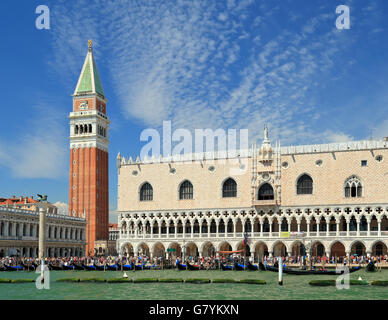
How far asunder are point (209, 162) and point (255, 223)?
7.84m

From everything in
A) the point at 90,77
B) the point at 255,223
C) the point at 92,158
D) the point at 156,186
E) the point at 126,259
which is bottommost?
the point at 126,259

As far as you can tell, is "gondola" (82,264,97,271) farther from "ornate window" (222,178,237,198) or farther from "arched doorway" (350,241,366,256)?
"arched doorway" (350,241,366,256)

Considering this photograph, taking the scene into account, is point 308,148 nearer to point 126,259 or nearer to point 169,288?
point 126,259

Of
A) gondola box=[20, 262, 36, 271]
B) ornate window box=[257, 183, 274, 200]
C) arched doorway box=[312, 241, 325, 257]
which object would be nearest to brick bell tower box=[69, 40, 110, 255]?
gondola box=[20, 262, 36, 271]

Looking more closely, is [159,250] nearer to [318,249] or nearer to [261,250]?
[261,250]

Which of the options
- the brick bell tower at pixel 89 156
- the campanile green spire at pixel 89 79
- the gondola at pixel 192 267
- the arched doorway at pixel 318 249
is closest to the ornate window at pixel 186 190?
the arched doorway at pixel 318 249

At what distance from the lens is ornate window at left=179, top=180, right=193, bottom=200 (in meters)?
58.2

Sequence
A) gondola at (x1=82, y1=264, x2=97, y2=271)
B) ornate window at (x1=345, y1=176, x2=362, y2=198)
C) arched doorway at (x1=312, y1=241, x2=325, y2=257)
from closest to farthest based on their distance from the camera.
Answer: gondola at (x1=82, y1=264, x2=97, y2=271) < ornate window at (x1=345, y1=176, x2=362, y2=198) < arched doorway at (x1=312, y1=241, x2=325, y2=257)

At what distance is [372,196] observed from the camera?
167 feet

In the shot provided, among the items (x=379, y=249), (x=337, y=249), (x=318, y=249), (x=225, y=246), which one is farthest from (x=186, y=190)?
(x=379, y=249)

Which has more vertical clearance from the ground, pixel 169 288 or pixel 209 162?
pixel 209 162

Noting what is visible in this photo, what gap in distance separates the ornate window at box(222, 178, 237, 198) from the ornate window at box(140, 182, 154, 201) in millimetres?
8243

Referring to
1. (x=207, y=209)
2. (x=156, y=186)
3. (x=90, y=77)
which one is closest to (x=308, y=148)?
(x=207, y=209)
